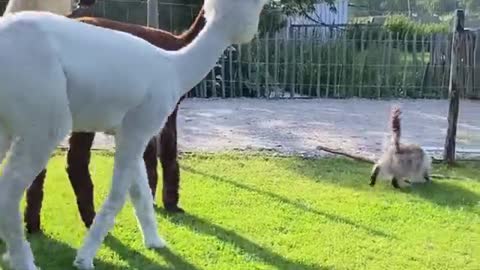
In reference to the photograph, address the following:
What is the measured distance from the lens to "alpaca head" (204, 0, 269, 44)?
438 cm

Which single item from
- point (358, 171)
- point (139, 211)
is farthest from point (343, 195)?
point (139, 211)

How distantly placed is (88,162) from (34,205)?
1.46 feet

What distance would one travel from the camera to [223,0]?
4.40m

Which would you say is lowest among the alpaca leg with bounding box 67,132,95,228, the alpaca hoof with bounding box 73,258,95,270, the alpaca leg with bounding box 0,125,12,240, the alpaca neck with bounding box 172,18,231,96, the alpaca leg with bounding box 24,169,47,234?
the alpaca hoof with bounding box 73,258,95,270

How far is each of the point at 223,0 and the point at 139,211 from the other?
1397 millimetres

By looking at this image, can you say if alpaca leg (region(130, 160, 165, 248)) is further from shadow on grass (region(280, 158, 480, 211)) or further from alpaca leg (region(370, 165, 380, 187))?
alpaca leg (region(370, 165, 380, 187))

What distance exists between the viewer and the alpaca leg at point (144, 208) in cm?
483

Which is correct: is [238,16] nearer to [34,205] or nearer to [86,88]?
[86,88]

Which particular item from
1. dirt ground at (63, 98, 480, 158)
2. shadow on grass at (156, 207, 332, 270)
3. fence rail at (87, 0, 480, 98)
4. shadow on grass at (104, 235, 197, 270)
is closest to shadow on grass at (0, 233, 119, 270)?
shadow on grass at (104, 235, 197, 270)

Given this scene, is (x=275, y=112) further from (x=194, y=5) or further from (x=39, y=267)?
(x=39, y=267)

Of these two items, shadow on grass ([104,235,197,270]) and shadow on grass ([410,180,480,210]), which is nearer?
shadow on grass ([104,235,197,270])

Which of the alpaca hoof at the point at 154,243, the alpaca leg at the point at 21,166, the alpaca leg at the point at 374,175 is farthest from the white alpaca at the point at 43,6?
the alpaca leg at the point at 374,175

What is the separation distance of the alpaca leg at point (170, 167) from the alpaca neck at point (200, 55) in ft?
4.49

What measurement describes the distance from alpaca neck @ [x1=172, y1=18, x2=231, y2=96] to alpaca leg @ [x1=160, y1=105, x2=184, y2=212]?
4.49 ft
